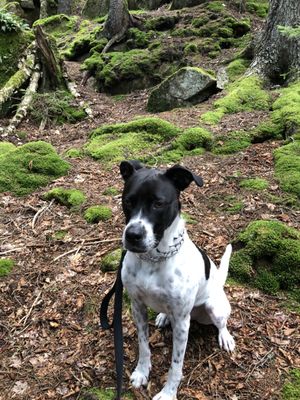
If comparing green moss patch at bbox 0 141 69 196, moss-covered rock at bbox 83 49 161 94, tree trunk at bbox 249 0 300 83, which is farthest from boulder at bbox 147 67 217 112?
green moss patch at bbox 0 141 69 196

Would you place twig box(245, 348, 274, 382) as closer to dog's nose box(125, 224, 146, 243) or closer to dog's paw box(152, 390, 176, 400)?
dog's paw box(152, 390, 176, 400)

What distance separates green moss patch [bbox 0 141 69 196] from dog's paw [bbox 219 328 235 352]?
429 cm

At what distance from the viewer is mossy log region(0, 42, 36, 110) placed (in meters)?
10.8

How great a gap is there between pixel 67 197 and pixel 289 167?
375cm

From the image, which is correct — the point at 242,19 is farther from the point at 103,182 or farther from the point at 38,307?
the point at 38,307

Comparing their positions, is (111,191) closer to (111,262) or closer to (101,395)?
(111,262)

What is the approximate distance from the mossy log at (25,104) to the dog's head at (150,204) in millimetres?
7895

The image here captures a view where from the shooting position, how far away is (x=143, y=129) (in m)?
8.69

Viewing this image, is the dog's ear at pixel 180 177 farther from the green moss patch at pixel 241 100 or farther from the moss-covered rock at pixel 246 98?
the moss-covered rock at pixel 246 98

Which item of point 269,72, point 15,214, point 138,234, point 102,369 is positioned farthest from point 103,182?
point 269,72

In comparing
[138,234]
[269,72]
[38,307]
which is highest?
[138,234]

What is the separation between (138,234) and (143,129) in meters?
6.25

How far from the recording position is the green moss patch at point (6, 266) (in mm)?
4918

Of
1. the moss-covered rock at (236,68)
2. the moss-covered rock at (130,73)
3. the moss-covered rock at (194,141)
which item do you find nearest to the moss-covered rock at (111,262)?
the moss-covered rock at (194,141)
